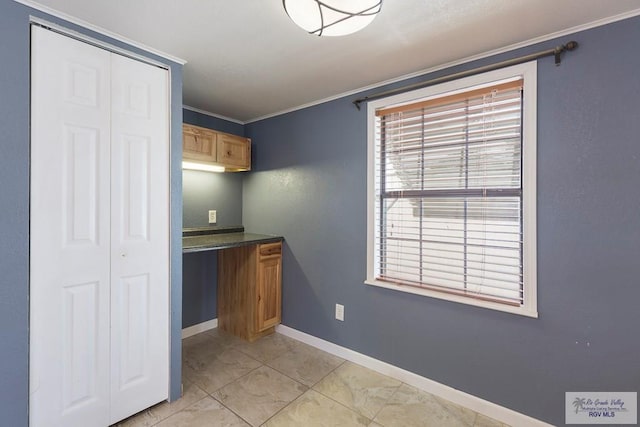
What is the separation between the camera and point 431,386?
2016mm

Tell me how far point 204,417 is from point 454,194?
2106 millimetres

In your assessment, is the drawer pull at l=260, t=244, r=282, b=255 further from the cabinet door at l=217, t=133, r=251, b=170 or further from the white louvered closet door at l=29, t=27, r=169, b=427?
the white louvered closet door at l=29, t=27, r=169, b=427

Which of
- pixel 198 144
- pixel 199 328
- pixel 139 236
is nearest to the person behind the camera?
pixel 139 236

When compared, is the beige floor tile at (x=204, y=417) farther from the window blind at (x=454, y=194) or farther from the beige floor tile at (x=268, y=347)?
the window blind at (x=454, y=194)

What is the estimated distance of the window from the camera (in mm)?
1706

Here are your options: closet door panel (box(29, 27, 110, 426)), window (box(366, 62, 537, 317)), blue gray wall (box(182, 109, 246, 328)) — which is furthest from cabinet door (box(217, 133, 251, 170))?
window (box(366, 62, 537, 317))

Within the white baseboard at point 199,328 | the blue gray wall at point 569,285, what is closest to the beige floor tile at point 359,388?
the blue gray wall at point 569,285

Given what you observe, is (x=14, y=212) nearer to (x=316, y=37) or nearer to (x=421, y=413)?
(x=316, y=37)

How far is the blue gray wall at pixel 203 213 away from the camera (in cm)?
287

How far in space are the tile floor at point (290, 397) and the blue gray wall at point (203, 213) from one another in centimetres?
49

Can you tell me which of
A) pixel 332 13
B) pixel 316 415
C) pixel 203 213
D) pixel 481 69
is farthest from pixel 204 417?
pixel 481 69

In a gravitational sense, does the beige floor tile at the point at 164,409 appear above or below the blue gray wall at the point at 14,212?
below

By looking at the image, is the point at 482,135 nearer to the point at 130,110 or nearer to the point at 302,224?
the point at 302,224

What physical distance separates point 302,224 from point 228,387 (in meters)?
1.42
